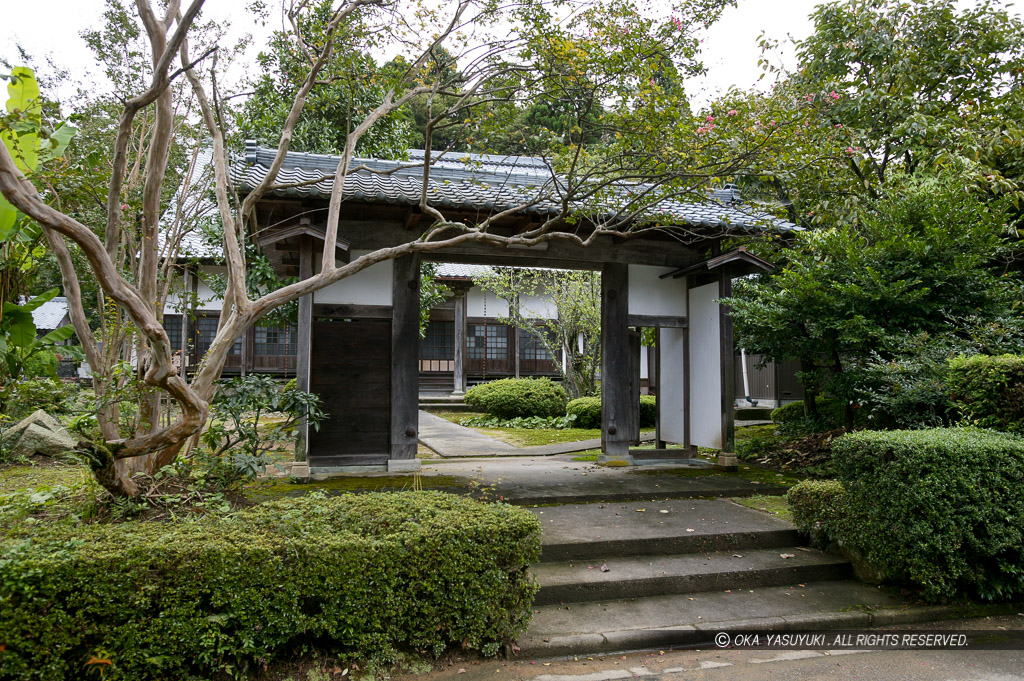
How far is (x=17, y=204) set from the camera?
2.96 metres

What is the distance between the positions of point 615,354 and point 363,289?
3567mm

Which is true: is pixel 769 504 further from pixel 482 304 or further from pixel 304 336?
pixel 482 304

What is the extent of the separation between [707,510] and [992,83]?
7.98 metres

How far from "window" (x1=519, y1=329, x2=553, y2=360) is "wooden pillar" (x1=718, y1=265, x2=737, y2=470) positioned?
1328 centimetres

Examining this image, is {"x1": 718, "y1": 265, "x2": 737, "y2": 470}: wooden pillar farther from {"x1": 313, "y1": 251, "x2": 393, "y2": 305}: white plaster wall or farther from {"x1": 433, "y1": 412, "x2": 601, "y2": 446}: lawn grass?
{"x1": 313, "y1": 251, "x2": 393, "y2": 305}: white plaster wall

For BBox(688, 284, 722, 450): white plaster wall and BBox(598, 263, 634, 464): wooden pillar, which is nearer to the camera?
BBox(688, 284, 722, 450): white plaster wall

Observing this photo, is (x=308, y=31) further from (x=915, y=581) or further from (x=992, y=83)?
(x=992, y=83)

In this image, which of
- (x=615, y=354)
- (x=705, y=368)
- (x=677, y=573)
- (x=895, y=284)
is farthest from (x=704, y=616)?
(x=705, y=368)

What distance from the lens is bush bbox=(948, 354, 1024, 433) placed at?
4.87 metres

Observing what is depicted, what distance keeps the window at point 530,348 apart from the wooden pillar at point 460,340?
2.15 metres

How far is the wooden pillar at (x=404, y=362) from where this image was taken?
7793 millimetres

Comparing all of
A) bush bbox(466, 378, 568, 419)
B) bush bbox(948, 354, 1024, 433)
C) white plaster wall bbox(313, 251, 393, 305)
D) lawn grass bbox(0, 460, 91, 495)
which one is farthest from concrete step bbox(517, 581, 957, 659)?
bush bbox(466, 378, 568, 419)

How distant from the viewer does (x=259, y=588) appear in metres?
3.18

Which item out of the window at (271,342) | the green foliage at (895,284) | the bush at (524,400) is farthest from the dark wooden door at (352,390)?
the window at (271,342)
